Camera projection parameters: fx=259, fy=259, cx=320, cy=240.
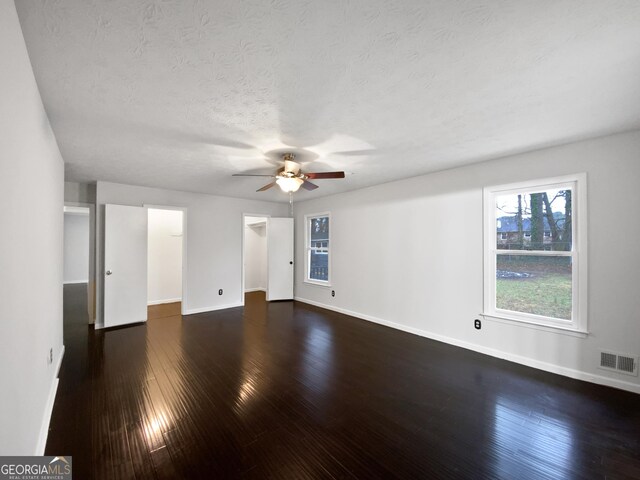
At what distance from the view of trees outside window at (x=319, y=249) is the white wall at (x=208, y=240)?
53.8 inches

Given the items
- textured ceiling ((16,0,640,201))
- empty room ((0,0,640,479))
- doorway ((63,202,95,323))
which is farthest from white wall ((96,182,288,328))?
doorway ((63,202,95,323))

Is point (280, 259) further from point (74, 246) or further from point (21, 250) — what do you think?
point (74, 246)

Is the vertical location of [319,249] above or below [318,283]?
above

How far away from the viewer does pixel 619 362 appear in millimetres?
2471

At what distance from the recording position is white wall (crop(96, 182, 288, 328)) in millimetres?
4809

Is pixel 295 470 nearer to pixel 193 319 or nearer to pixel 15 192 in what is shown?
pixel 15 192

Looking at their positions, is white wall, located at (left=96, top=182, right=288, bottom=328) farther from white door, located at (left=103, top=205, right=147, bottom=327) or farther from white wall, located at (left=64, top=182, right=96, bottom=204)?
white wall, located at (left=64, top=182, right=96, bottom=204)

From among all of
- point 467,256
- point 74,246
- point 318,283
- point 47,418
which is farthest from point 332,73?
point 74,246

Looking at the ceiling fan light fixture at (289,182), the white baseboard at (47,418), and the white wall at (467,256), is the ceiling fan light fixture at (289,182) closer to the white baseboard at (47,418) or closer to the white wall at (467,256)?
the white wall at (467,256)

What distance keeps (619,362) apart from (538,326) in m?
0.63

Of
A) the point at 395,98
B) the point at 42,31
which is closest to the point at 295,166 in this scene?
the point at 395,98

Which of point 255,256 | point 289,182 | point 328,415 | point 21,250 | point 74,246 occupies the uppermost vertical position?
point 289,182

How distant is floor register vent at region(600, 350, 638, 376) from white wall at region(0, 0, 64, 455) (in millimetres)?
4341

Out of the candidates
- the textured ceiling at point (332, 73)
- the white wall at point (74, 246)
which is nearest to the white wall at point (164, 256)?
the textured ceiling at point (332, 73)
